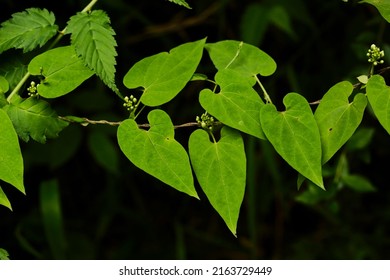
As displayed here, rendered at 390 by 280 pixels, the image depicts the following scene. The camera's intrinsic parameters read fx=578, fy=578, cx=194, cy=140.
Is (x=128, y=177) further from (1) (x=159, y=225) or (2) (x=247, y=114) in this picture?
(2) (x=247, y=114)

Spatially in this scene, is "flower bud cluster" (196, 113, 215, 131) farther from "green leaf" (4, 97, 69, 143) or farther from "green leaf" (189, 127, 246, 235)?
"green leaf" (4, 97, 69, 143)

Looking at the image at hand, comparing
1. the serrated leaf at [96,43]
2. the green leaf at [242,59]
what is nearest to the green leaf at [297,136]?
the green leaf at [242,59]

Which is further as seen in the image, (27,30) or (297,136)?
(27,30)

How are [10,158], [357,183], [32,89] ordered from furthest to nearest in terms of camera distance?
[357,183], [32,89], [10,158]

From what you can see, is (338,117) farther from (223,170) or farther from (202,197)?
(202,197)

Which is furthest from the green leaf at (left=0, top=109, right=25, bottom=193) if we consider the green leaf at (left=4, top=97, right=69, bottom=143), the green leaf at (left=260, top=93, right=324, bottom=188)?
the green leaf at (left=260, top=93, right=324, bottom=188)

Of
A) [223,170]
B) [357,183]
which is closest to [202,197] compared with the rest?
[357,183]

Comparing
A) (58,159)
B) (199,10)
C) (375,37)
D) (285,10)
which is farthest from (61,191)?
(375,37)
